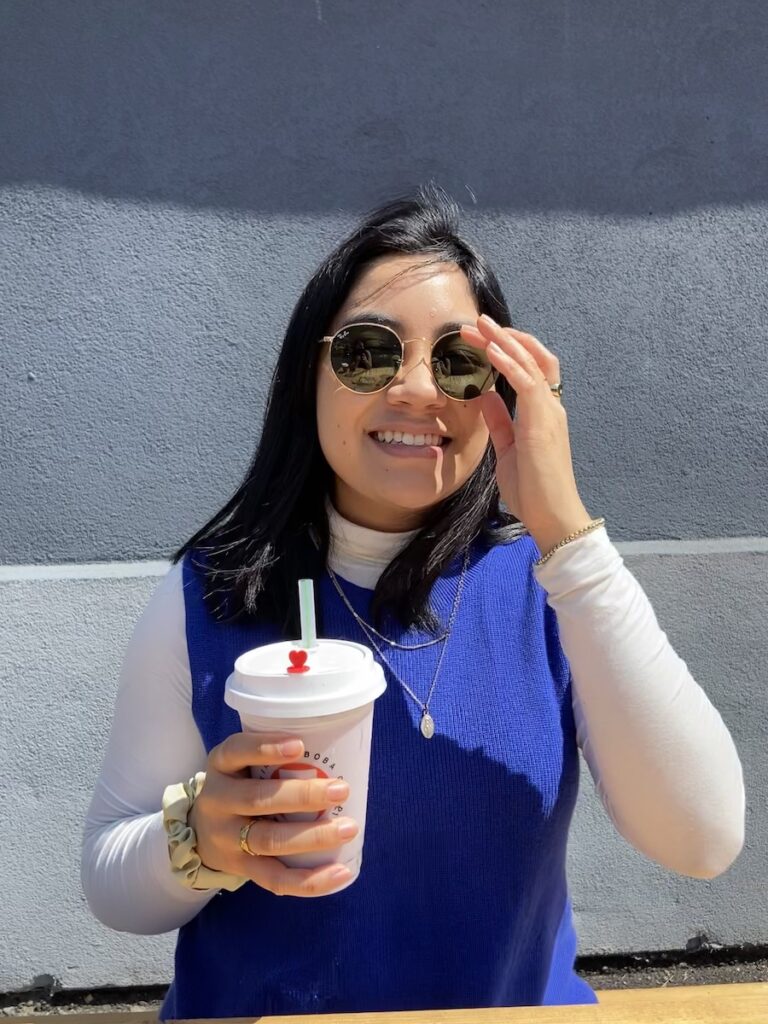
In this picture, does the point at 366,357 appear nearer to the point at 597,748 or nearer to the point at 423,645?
the point at 423,645

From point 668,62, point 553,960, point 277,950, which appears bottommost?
point 553,960

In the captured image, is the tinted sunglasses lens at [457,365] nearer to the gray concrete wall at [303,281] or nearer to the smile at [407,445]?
the smile at [407,445]

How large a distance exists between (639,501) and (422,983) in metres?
2.00

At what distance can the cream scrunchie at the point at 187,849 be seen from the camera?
1.06 meters

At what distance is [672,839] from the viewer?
1.17 m

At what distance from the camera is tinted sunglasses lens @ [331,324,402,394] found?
132 cm

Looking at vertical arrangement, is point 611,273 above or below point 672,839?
above

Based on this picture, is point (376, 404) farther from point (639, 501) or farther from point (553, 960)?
point (639, 501)

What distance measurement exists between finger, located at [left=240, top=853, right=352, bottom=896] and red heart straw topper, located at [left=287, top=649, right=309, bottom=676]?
23cm

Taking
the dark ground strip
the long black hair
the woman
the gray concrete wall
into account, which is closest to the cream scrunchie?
the woman

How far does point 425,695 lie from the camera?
1339mm

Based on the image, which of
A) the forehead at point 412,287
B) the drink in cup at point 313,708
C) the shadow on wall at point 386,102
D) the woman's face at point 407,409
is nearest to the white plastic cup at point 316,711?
the drink in cup at point 313,708

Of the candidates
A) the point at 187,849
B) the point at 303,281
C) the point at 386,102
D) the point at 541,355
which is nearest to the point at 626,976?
the point at 187,849

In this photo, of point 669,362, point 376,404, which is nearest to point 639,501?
point 669,362
